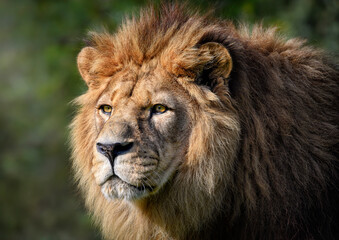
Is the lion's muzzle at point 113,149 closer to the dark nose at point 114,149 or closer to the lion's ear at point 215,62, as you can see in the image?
the dark nose at point 114,149

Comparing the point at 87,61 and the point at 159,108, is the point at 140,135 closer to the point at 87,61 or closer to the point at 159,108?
the point at 159,108

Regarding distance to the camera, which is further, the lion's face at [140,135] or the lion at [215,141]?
the lion at [215,141]

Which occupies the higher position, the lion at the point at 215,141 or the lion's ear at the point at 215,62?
the lion's ear at the point at 215,62

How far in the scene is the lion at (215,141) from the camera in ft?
13.0

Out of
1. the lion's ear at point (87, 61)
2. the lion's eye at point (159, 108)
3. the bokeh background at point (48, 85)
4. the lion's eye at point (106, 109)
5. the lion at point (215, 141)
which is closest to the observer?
the lion at point (215, 141)

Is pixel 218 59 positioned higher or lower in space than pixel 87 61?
lower

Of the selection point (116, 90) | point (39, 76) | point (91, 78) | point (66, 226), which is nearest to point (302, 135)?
point (116, 90)

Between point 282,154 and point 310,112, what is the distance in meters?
0.46

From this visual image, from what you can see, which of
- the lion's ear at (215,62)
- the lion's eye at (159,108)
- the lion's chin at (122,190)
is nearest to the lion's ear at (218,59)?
the lion's ear at (215,62)

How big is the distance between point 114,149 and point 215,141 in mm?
788

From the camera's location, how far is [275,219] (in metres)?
4.00

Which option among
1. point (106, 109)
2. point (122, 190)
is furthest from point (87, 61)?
point (122, 190)

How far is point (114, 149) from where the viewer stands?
3803 millimetres

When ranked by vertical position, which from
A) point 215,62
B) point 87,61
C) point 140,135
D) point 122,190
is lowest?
point 122,190
